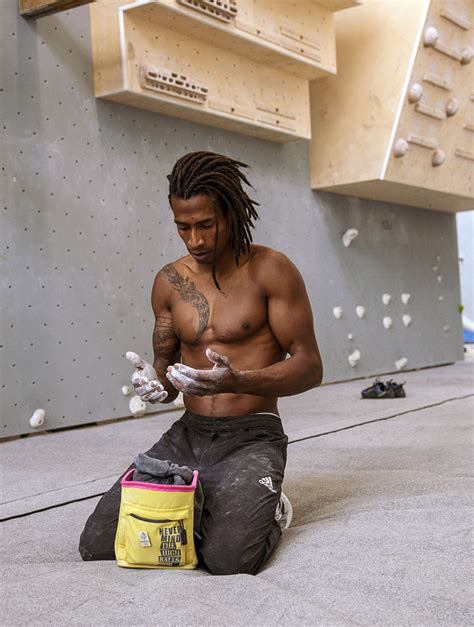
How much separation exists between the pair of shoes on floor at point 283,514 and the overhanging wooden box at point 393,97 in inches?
184

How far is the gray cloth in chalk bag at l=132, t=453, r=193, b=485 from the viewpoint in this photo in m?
2.15

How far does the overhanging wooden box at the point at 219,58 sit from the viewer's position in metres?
4.85

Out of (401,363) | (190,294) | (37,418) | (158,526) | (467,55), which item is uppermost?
(467,55)

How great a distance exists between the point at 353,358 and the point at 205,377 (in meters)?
5.48

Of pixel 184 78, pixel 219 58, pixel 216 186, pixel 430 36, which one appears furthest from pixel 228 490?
pixel 430 36

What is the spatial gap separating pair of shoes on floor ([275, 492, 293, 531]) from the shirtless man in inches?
1.4

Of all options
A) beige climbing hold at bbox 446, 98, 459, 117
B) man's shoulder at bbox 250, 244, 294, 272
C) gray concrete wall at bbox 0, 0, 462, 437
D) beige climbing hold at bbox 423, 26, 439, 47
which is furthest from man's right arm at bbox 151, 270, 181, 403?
beige climbing hold at bbox 446, 98, 459, 117

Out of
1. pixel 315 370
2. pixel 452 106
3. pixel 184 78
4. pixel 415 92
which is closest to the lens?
pixel 315 370

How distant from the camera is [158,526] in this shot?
6.75ft

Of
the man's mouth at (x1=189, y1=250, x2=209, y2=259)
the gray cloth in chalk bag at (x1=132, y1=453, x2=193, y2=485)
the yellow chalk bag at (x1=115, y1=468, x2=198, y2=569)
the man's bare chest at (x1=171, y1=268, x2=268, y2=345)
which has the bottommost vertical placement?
the yellow chalk bag at (x1=115, y1=468, x2=198, y2=569)

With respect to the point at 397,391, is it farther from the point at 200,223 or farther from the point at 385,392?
the point at 200,223

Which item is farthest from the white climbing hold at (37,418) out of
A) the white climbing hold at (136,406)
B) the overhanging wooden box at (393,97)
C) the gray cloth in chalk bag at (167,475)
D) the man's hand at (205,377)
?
the overhanging wooden box at (393,97)

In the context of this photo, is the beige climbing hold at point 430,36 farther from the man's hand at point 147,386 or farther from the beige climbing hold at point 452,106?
the man's hand at point 147,386

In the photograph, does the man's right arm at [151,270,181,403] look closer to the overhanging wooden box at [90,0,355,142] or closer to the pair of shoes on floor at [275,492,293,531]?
the pair of shoes on floor at [275,492,293,531]
